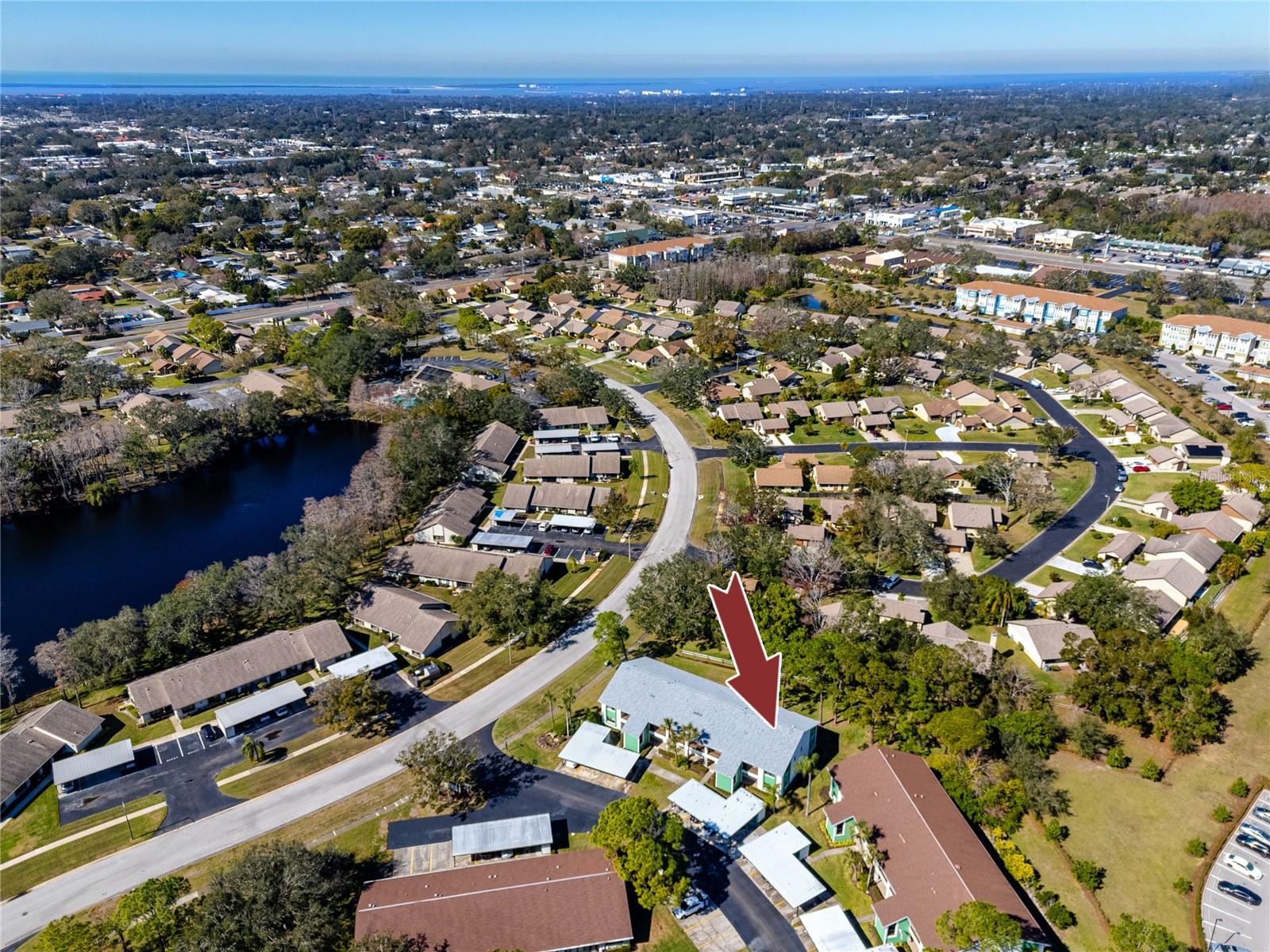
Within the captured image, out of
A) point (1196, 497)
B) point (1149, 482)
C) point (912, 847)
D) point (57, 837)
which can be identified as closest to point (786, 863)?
point (912, 847)

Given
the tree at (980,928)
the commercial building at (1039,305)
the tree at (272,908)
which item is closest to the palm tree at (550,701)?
the tree at (272,908)

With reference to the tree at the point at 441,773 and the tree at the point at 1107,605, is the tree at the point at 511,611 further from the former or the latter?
the tree at the point at 1107,605

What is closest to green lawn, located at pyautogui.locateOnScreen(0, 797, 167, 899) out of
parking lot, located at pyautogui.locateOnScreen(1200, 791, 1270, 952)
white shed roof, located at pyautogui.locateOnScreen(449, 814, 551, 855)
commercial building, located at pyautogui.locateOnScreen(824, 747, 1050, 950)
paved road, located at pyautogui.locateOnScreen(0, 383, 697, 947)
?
paved road, located at pyautogui.locateOnScreen(0, 383, 697, 947)

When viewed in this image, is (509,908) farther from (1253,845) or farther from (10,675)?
(10,675)

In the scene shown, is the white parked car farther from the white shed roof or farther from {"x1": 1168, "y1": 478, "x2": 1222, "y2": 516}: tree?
{"x1": 1168, "y1": 478, "x2": 1222, "y2": 516}: tree

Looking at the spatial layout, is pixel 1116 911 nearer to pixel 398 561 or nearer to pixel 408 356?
pixel 398 561
